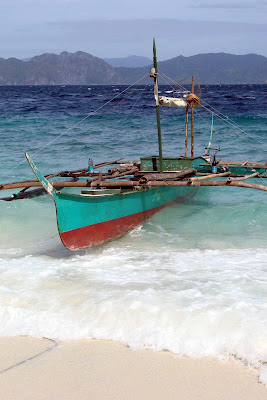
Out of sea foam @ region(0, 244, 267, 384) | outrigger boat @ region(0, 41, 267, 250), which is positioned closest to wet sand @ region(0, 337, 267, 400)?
sea foam @ region(0, 244, 267, 384)

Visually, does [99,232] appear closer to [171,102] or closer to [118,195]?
[118,195]

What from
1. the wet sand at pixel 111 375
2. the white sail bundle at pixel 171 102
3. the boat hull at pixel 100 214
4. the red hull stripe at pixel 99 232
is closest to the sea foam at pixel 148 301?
the wet sand at pixel 111 375

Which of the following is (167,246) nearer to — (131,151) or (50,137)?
(131,151)

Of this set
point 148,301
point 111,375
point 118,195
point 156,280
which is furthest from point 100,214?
point 111,375

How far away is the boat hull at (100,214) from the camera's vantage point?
25.0 feet

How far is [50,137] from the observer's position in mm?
27484

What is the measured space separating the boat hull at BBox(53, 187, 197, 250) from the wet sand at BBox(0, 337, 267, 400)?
2.85 metres

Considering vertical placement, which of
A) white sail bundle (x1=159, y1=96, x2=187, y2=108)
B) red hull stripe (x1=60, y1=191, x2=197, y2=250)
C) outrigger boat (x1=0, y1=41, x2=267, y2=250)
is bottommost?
red hull stripe (x1=60, y1=191, x2=197, y2=250)

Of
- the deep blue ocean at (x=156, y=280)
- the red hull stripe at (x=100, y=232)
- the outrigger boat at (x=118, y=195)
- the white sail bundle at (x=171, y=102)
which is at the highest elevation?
the white sail bundle at (x=171, y=102)

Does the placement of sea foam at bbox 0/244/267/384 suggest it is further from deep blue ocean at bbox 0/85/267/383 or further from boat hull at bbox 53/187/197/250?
boat hull at bbox 53/187/197/250

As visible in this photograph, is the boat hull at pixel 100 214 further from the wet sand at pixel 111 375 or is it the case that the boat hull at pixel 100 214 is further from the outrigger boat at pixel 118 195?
the wet sand at pixel 111 375

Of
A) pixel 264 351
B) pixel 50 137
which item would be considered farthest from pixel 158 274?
pixel 50 137

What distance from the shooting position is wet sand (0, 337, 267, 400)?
4188mm

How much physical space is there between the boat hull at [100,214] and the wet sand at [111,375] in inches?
112
